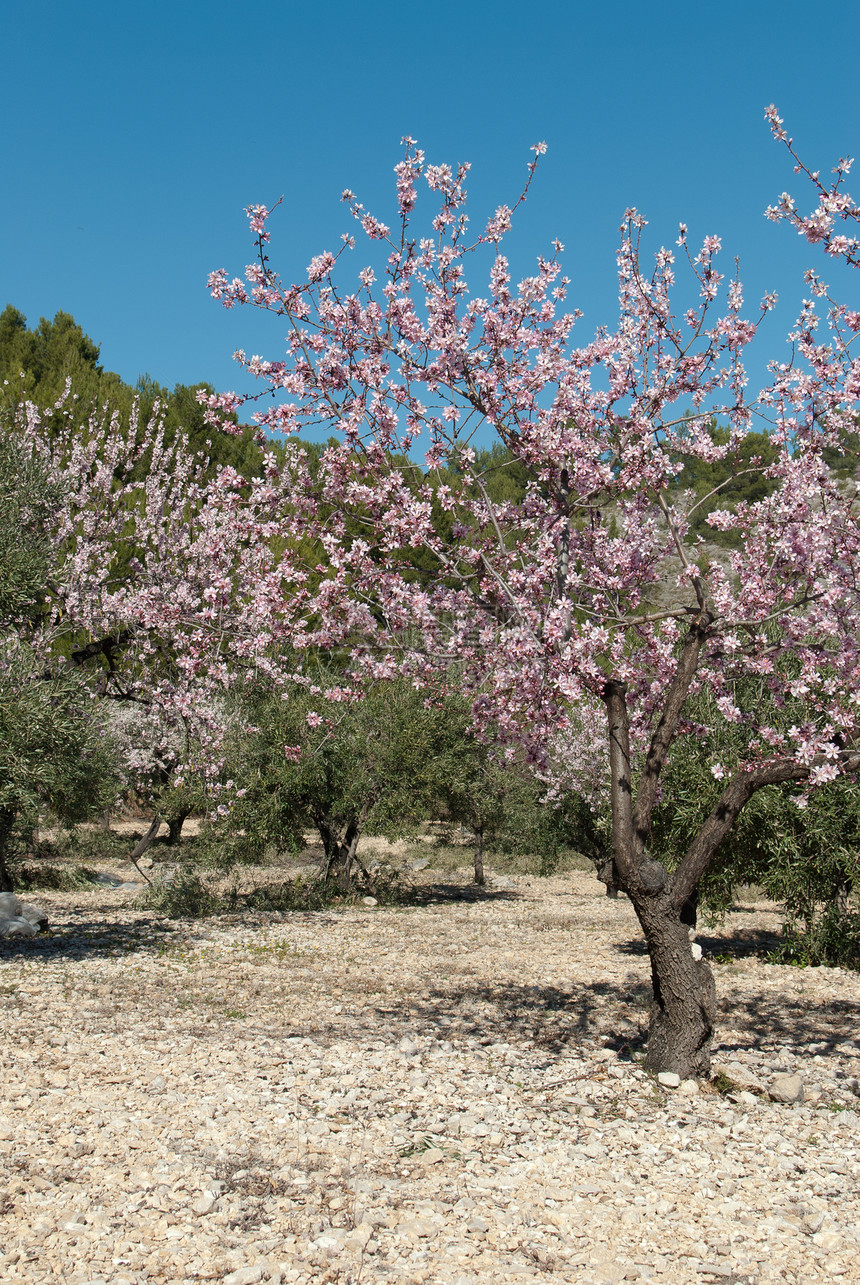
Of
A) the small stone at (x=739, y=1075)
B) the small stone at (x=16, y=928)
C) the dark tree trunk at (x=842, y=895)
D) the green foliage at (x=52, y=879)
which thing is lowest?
the green foliage at (x=52, y=879)

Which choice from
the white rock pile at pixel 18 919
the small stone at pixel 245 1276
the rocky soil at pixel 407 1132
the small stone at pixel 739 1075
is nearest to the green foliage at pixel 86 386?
the white rock pile at pixel 18 919

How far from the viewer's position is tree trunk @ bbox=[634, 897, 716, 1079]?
747 cm

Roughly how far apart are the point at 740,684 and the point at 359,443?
747 cm

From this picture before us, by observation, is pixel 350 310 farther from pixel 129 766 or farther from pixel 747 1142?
pixel 129 766

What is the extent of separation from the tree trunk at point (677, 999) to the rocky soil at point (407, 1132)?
22cm

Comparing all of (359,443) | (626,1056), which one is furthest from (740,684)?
(359,443)

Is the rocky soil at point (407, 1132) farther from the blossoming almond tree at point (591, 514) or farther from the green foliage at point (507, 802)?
the green foliage at point (507, 802)

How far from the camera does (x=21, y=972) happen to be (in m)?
11.1

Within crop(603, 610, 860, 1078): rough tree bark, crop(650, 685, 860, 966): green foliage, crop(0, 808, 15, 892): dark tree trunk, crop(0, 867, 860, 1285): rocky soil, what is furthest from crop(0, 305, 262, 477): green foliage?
crop(603, 610, 860, 1078): rough tree bark

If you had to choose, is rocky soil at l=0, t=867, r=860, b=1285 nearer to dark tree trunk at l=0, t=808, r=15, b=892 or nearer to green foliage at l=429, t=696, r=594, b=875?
dark tree trunk at l=0, t=808, r=15, b=892

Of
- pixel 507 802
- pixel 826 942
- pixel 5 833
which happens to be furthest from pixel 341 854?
pixel 826 942

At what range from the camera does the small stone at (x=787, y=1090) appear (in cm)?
698

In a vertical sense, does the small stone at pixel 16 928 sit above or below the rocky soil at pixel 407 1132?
below

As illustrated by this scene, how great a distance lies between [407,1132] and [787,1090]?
2956 mm
